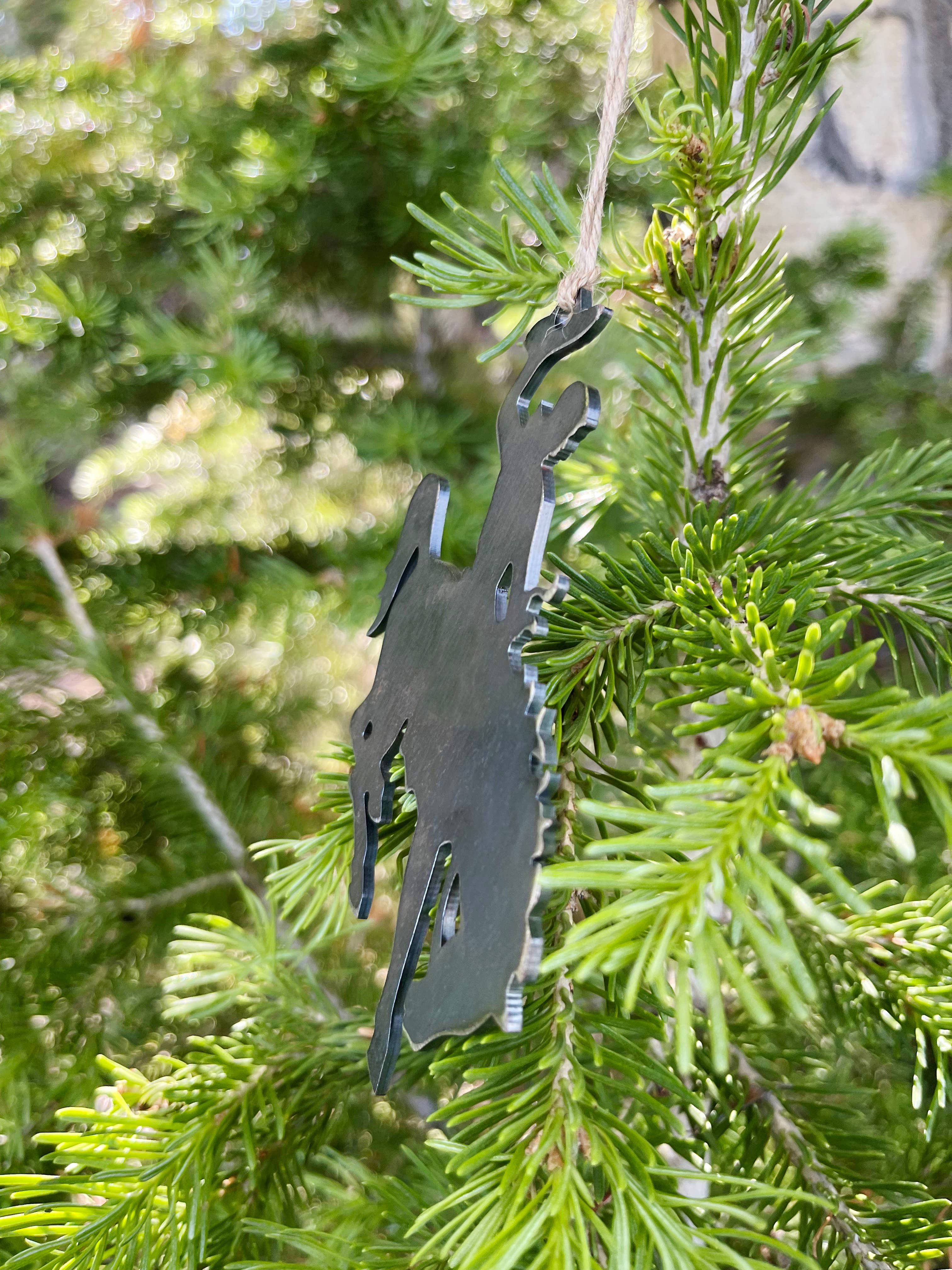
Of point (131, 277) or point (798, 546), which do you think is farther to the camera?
point (131, 277)

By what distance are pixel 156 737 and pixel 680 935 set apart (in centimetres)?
53

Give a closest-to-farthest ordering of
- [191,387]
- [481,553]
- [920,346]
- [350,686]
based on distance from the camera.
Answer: [481,553]
[191,387]
[920,346]
[350,686]

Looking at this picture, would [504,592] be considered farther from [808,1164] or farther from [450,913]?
[808,1164]

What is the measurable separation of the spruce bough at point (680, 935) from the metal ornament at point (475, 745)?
22 mm

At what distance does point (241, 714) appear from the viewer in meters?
0.73

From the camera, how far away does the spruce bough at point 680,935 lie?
7.7 inches

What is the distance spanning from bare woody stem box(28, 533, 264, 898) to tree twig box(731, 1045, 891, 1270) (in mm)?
402

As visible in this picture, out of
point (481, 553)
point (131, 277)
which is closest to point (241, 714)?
point (131, 277)

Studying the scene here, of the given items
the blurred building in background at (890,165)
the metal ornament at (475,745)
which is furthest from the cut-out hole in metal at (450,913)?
the blurred building in background at (890,165)

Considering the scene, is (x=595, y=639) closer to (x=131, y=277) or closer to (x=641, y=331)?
(x=641, y=331)

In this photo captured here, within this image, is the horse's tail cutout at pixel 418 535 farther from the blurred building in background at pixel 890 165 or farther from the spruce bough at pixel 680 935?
the blurred building in background at pixel 890 165

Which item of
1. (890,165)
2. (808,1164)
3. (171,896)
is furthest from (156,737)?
(890,165)

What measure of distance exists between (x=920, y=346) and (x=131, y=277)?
72 cm

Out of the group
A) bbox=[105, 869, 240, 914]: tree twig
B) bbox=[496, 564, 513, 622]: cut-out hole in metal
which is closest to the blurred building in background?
bbox=[496, 564, 513, 622]: cut-out hole in metal
